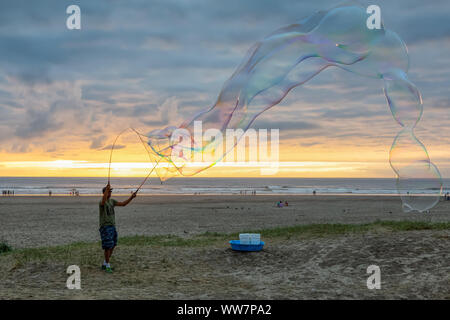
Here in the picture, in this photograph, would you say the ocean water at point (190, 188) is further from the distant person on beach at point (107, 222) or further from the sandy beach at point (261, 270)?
the distant person on beach at point (107, 222)

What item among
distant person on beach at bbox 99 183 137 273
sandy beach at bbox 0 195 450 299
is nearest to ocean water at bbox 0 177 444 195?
sandy beach at bbox 0 195 450 299

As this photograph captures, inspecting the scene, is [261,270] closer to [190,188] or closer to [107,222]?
[107,222]

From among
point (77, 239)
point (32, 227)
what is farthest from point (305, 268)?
point (32, 227)

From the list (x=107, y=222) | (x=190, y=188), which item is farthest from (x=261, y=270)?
(x=190, y=188)

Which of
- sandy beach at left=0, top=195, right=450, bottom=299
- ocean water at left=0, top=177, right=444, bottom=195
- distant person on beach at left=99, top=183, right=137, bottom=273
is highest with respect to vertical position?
distant person on beach at left=99, top=183, right=137, bottom=273

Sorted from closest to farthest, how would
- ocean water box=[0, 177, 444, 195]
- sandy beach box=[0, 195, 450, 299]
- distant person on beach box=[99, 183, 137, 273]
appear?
sandy beach box=[0, 195, 450, 299]
distant person on beach box=[99, 183, 137, 273]
ocean water box=[0, 177, 444, 195]

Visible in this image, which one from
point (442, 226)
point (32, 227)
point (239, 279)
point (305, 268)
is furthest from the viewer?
point (32, 227)

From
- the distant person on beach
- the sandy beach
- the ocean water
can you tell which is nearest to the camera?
the sandy beach

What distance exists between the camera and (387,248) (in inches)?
481

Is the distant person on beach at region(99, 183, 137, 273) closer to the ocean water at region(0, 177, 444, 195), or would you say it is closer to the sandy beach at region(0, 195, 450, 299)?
the sandy beach at region(0, 195, 450, 299)

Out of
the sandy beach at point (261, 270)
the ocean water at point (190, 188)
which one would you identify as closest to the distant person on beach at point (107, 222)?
the sandy beach at point (261, 270)

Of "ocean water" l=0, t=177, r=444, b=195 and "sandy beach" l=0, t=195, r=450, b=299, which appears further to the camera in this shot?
"ocean water" l=0, t=177, r=444, b=195
